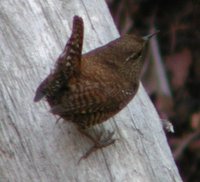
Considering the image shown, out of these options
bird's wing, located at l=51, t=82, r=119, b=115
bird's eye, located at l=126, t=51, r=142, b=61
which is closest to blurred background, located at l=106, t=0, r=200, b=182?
bird's eye, located at l=126, t=51, r=142, b=61

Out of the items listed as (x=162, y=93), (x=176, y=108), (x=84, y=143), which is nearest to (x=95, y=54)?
(x=84, y=143)

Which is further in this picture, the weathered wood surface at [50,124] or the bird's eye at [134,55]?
the bird's eye at [134,55]

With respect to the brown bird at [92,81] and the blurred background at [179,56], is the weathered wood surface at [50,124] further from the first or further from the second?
the blurred background at [179,56]

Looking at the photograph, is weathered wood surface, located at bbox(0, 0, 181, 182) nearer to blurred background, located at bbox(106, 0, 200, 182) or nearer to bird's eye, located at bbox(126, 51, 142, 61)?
bird's eye, located at bbox(126, 51, 142, 61)

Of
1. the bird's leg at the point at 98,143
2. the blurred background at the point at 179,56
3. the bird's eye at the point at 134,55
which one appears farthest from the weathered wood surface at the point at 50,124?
the blurred background at the point at 179,56

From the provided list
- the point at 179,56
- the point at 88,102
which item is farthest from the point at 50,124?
the point at 179,56

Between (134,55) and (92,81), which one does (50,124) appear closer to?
(92,81)

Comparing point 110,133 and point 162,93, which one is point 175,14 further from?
point 110,133
